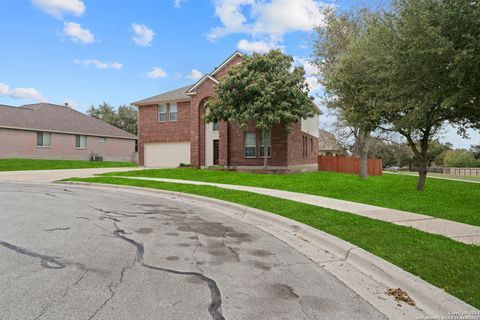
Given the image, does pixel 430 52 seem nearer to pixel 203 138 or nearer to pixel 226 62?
pixel 226 62

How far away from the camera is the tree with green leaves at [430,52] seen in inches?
301

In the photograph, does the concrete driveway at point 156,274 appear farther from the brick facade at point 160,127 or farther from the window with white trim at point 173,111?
the window with white trim at point 173,111

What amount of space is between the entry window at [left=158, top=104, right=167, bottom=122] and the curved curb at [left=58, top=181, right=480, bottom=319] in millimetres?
20816

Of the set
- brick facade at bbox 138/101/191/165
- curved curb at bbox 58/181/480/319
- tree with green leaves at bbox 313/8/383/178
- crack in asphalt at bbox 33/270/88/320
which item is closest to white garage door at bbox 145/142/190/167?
brick facade at bbox 138/101/191/165

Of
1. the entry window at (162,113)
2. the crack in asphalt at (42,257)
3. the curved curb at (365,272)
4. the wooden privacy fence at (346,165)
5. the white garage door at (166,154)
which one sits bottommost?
the curved curb at (365,272)

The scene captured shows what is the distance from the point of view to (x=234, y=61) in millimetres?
25469

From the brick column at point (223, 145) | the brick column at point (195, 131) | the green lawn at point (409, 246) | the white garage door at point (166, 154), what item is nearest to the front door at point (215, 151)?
the brick column at point (223, 145)

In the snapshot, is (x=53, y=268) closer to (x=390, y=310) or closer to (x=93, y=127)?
(x=390, y=310)

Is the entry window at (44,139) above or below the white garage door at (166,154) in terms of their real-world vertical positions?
above

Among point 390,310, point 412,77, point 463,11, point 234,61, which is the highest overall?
point 234,61

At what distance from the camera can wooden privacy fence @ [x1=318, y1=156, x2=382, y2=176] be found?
99.6 feet

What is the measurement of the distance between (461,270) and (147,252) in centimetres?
464

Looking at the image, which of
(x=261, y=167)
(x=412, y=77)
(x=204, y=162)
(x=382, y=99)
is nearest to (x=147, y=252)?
(x=412, y=77)

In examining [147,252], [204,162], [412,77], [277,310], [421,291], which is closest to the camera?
[277,310]
